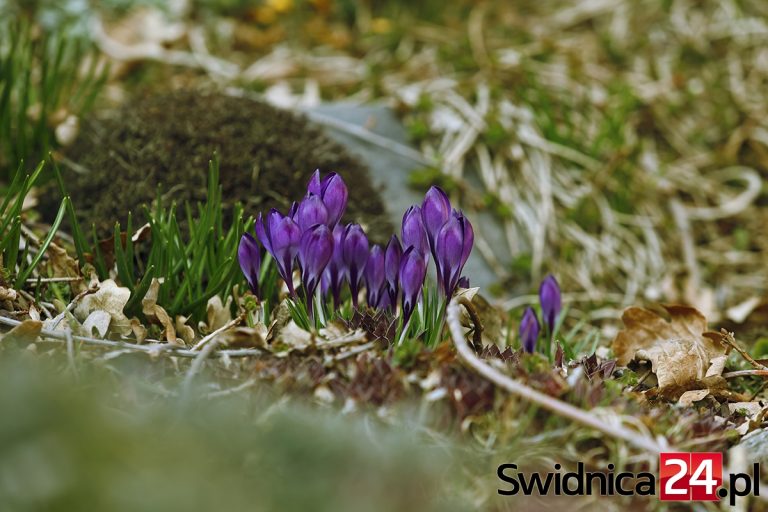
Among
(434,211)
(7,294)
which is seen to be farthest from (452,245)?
(7,294)

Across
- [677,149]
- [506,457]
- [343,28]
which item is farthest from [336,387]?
[343,28]

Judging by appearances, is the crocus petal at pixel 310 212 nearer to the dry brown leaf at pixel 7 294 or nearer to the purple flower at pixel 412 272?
the purple flower at pixel 412 272

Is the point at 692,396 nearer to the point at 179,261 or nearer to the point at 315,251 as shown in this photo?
the point at 315,251

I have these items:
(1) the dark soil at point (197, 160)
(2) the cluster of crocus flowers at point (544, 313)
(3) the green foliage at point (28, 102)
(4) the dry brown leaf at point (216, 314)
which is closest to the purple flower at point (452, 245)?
(2) the cluster of crocus flowers at point (544, 313)

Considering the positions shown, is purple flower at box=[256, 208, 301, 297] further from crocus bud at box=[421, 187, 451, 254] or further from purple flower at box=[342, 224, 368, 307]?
crocus bud at box=[421, 187, 451, 254]

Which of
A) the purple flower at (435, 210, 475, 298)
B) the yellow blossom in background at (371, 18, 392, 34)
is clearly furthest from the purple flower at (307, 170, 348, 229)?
the yellow blossom in background at (371, 18, 392, 34)

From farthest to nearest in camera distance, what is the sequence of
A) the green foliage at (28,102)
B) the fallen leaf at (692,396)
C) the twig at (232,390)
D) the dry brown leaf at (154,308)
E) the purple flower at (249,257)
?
the green foliage at (28,102) < the dry brown leaf at (154,308) < the fallen leaf at (692,396) < the purple flower at (249,257) < the twig at (232,390)
